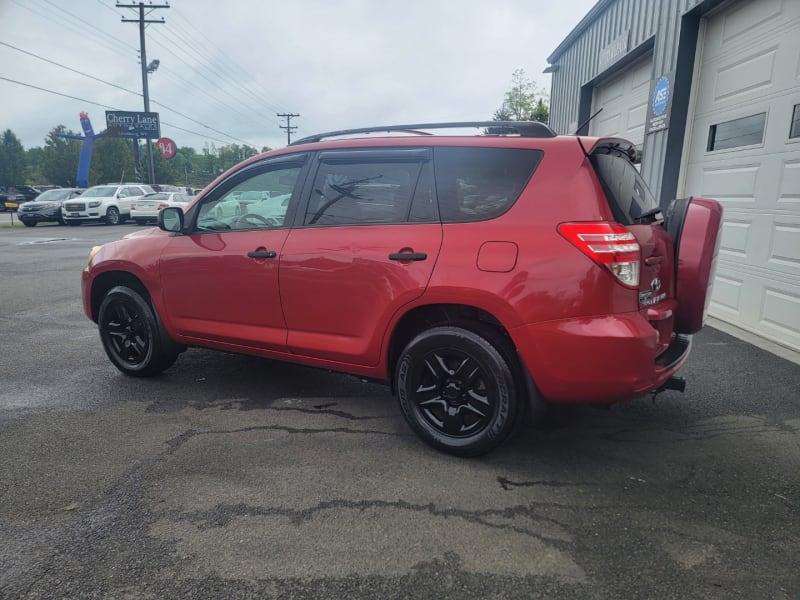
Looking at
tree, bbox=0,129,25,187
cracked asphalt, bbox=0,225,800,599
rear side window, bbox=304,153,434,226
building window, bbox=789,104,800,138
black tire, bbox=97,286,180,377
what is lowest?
cracked asphalt, bbox=0,225,800,599

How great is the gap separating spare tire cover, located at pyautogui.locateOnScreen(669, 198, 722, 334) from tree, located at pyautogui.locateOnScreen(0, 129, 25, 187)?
10459 cm

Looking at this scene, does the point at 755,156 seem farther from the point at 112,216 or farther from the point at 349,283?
the point at 112,216

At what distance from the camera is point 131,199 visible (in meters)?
24.5

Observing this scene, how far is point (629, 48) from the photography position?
8266 mm

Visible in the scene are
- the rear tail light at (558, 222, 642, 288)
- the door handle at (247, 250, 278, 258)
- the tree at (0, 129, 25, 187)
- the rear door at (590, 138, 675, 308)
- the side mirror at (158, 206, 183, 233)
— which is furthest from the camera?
the tree at (0, 129, 25, 187)

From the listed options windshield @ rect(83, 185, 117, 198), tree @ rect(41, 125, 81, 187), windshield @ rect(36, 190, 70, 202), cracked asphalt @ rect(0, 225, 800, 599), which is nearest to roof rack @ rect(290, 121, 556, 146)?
cracked asphalt @ rect(0, 225, 800, 599)

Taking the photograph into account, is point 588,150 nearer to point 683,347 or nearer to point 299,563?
point 683,347

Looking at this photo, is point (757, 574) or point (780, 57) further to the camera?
point (780, 57)

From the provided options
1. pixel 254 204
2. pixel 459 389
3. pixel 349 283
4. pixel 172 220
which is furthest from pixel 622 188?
pixel 172 220

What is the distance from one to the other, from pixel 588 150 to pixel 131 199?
85.1 feet

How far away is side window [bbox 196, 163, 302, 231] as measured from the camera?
3.49 metres

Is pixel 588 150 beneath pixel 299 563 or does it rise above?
above

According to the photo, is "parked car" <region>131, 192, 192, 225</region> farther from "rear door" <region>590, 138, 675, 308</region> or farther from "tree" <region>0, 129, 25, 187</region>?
"tree" <region>0, 129, 25, 187</region>

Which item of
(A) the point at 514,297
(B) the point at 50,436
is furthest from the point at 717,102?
(B) the point at 50,436
